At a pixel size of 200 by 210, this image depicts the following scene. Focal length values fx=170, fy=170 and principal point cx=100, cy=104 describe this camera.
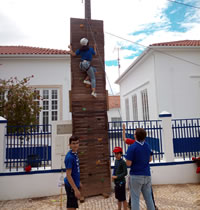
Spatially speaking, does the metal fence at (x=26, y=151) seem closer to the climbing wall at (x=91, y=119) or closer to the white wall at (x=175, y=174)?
the climbing wall at (x=91, y=119)

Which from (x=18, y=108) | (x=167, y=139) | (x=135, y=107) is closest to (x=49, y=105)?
(x=18, y=108)

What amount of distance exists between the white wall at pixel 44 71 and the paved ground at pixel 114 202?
6154 millimetres

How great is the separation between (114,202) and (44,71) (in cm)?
887

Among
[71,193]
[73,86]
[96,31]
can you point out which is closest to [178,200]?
[71,193]

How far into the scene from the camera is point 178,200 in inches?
182

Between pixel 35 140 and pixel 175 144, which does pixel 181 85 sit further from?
pixel 35 140

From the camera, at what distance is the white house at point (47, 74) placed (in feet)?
35.0

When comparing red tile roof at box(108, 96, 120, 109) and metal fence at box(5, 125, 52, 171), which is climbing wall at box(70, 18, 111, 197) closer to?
metal fence at box(5, 125, 52, 171)

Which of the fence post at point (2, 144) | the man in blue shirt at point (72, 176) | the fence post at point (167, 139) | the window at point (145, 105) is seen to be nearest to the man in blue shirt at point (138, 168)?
the man in blue shirt at point (72, 176)

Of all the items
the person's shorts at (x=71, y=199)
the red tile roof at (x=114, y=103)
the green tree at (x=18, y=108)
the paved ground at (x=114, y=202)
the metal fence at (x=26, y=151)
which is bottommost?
the paved ground at (x=114, y=202)

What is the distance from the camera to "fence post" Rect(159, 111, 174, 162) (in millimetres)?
5957

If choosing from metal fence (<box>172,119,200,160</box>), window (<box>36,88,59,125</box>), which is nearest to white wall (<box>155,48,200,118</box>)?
metal fence (<box>172,119,200,160</box>)

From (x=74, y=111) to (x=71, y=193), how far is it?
2804 mm

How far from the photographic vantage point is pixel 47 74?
1093 cm
